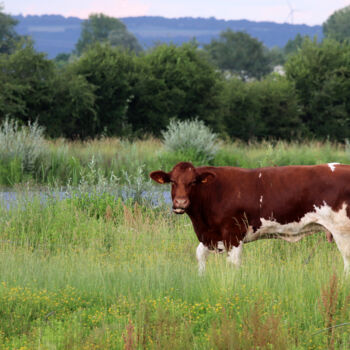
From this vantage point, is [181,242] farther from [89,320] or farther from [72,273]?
[89,320]

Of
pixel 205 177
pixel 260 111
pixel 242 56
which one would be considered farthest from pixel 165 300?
pixel 242 56

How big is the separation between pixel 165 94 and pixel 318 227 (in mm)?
24569

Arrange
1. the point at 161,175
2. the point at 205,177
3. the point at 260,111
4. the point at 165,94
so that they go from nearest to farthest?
the point at 205,177, the point at 161,175, the point at 165,94, the point at 260,111

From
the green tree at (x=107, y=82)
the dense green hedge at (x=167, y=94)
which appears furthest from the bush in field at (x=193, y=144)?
the green tree at (x=107, y=82)

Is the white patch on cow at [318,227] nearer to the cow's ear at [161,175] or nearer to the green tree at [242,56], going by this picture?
the cow's ear at [161,175]

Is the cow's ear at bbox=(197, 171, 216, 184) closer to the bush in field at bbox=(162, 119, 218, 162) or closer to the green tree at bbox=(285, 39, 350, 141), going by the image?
the bush in field at bbox=(162, 119, 218, 162)

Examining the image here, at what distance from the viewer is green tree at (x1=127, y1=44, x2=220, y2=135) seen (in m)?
31.5

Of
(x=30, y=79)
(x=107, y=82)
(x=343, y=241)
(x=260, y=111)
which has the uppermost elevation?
(x=343, y=241)

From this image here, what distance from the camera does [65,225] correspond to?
33.0 feet

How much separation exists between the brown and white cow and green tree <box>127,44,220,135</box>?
77.4 feet

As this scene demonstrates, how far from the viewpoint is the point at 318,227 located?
7.72 meters

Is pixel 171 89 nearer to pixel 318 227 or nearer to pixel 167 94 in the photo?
pixel 167 94

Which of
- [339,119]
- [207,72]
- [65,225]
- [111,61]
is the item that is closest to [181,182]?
[65,225]

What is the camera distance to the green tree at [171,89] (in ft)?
103
